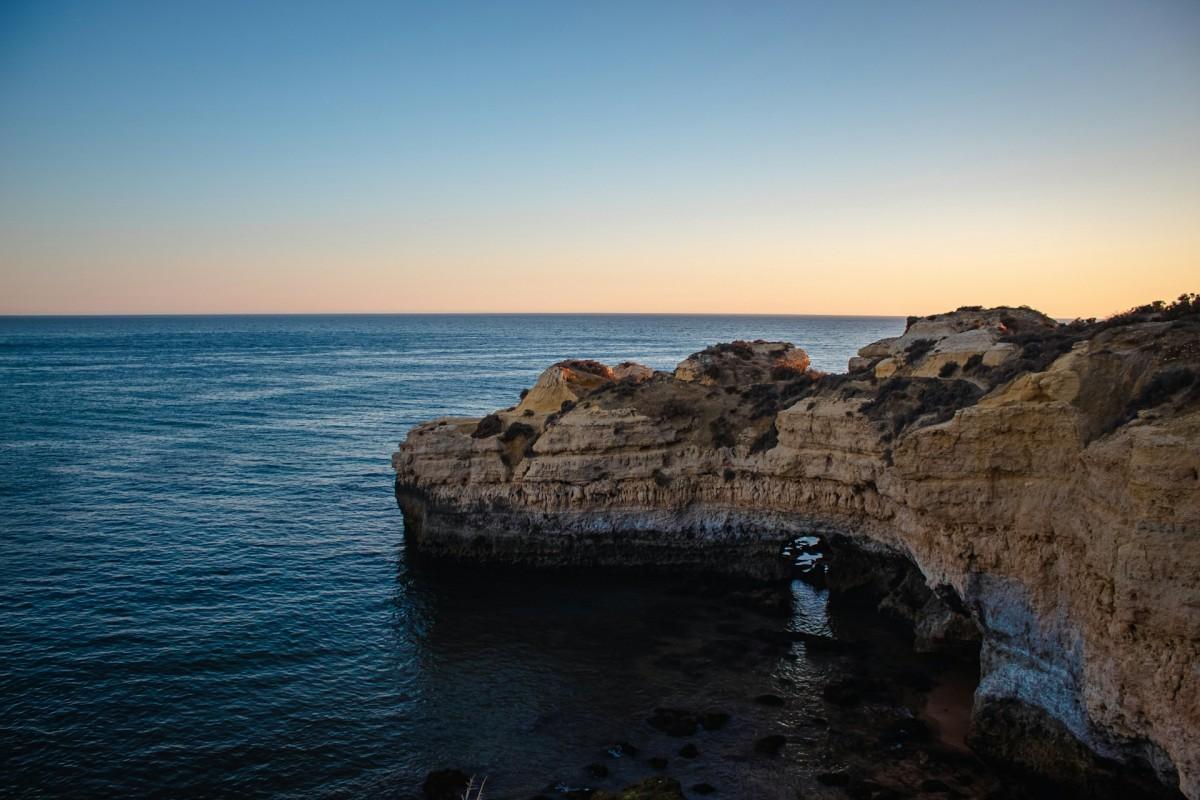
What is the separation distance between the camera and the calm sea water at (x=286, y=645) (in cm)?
1989

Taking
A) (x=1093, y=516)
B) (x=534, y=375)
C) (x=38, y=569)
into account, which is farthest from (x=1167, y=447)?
(x=534, y=375)

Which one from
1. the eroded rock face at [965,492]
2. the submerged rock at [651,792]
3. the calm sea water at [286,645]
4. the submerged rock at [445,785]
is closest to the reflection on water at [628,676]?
the calm sea water at [286,645]

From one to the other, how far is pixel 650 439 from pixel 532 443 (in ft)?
18.3

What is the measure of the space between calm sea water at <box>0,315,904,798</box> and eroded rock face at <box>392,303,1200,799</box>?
329 cm

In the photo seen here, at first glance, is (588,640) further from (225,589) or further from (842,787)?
(225,589)

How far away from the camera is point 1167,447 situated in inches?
580

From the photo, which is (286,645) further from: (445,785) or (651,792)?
(651,792)

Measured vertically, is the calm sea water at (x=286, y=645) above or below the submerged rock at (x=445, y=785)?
above

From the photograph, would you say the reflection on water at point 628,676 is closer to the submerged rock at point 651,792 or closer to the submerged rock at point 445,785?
the submerged rock at point 445,785

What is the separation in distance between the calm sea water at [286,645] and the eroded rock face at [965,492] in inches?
130

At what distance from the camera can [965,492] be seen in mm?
20828

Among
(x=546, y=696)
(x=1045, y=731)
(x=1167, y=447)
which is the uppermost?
(x=1167, y=447)

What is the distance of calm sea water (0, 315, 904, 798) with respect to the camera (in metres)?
19.9

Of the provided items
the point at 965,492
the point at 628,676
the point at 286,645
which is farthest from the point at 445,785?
the point at 965,492
